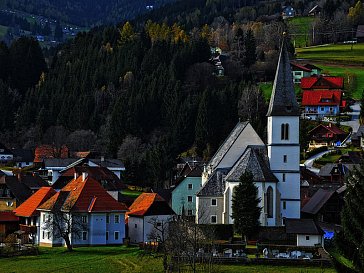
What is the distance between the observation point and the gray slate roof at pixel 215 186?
7628cm

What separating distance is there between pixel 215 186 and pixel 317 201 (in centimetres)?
1071

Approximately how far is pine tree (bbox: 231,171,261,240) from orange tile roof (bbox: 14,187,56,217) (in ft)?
55.7

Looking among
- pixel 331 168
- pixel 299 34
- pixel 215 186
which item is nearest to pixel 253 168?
pixel 215 186

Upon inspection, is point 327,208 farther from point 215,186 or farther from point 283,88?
point 283,88

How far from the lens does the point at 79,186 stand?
76062mm

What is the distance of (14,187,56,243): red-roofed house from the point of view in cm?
7625

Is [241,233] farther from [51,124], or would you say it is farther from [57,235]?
[51,124]

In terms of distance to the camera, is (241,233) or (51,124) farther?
(51,124)

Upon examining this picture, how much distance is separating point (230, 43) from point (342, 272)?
13738 cm

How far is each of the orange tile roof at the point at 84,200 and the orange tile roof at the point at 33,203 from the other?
6.69ft

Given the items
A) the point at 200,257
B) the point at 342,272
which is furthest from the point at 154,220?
the point at 342,272

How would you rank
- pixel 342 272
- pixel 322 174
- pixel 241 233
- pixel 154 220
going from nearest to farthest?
A: 1. pixel 342 272
2. pixel 241 233
3. pixel 154 220
4. pixel 322 174

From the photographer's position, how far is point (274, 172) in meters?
74.8

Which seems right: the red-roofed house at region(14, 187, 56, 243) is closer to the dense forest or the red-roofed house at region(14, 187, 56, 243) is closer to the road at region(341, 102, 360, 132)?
the dense forest
